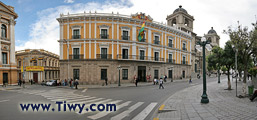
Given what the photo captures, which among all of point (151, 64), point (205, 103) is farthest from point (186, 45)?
point (205, 103)

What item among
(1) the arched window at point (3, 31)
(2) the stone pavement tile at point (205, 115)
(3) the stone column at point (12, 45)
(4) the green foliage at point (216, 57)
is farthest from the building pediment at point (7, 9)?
(4) the green foliage at point (216, 57)

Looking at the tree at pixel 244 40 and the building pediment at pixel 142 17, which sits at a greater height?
the building pediment at pixel 142 17

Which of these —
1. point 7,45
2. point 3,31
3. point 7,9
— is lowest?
point 7,45

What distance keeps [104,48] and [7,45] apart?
18.2m

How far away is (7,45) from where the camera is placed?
1039 inches

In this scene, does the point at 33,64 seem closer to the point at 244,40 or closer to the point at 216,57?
the point at 216,57

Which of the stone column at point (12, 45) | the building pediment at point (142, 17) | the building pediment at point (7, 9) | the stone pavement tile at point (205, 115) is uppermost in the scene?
the building pediment at point (7, 9)

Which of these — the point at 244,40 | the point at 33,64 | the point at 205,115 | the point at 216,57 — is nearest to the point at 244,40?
the point at 244,40

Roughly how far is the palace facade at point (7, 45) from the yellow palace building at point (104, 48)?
31.1ft

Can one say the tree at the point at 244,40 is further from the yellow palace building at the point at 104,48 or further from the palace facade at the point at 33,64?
the palace facade at the point at 33,64

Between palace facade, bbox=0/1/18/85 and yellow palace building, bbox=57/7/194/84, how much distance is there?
9.49 metres

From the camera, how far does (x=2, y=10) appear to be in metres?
25.5

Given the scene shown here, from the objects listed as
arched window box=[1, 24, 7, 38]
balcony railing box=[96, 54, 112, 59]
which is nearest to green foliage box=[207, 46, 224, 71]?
balcony railing box=[96, 54, 112, 59]

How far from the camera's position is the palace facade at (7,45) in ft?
83.6
